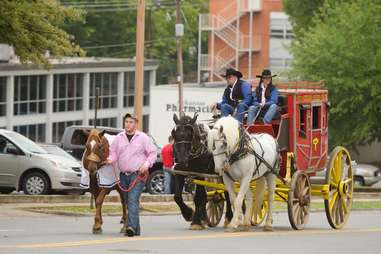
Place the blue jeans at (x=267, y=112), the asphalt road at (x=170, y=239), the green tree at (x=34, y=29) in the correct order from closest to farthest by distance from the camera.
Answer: the asphalt road at (x=170, y=239) → the blue jeans at (x=267, y=112) → the green tree at (x=34, y=29)

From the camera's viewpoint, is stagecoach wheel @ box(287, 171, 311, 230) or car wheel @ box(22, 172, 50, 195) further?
car wheel @ box(22, 172, 50, 195)

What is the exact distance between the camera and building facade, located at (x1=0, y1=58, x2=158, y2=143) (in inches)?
2749

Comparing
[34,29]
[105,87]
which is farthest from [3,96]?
[34,29]

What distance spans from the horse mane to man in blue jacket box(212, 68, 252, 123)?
3.43ft

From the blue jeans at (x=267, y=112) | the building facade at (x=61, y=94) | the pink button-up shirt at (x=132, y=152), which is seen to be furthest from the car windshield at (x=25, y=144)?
the building facade at (x=61, y=94)

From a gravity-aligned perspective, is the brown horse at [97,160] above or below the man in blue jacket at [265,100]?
below

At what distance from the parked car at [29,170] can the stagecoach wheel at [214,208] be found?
1116 centimetres

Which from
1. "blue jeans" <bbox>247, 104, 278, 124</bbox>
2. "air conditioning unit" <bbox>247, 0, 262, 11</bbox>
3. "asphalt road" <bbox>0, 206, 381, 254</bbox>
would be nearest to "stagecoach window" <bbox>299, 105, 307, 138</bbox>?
"blue jeans" <bbox>247, 104, 278, 124</bbox>

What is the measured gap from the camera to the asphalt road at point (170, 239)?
1689 cm

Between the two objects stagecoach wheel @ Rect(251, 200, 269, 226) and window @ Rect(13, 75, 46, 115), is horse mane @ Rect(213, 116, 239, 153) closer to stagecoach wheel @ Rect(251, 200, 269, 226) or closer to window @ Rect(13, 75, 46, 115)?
stagecoach wheel @ Rect(251, 200, 269, 226)

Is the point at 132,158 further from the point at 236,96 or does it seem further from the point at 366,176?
the point at 366,176

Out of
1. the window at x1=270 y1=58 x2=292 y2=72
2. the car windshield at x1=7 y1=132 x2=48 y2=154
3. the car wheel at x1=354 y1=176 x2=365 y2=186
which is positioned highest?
the window at x1=270 y1=58 x2=292 y2=72

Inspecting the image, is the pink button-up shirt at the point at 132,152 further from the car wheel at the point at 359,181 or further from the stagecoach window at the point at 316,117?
the car wheel at the point at 359,181

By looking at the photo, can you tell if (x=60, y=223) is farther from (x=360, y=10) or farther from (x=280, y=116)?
(x=360, y=10)
